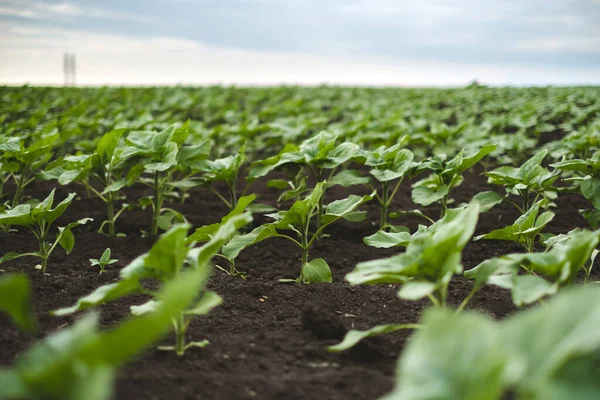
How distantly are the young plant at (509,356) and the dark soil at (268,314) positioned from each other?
65cm

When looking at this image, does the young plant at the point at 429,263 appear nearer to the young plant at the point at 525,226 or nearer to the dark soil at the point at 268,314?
the dark soil at the point at 268,314

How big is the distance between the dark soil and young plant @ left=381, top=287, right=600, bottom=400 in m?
0.65

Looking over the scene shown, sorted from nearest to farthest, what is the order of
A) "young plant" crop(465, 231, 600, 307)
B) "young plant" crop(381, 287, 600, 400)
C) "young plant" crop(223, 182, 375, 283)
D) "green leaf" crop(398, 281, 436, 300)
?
1. "young plant" crop(381, 287, 600, 400)
2. "green leaf" crop(398, 281, 436, 300)
3. "young plant" crop(465, 231, 600, 307)
4. "young plant" crop(223, 182, 375, 283)

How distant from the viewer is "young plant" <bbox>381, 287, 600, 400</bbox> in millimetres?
1033

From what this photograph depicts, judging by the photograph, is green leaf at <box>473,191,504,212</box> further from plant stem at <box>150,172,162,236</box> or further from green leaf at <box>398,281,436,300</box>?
plant stem at <box>150,172,162,236</box>

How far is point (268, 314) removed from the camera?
2605mm

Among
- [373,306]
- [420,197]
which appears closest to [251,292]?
[373,306]

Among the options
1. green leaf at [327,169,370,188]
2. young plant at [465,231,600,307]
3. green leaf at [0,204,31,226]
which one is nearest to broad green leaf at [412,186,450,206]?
green leaf at [327,169,370,188]

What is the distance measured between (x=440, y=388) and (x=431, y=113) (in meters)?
9.54

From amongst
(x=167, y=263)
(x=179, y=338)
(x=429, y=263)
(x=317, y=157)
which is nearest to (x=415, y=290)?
(x=429, y=263)

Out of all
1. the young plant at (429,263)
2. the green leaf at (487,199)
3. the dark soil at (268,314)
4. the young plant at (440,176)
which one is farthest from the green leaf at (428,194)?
the young plant at (429,263)

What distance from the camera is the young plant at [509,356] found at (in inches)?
40.7

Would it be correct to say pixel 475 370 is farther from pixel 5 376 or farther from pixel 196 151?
pixel 196 151

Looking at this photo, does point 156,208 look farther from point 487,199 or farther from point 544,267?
point 544,267
